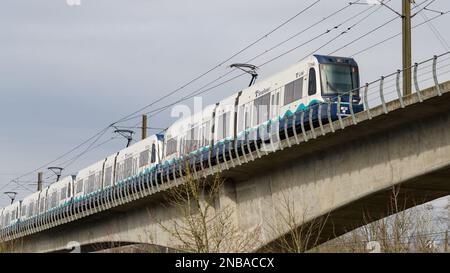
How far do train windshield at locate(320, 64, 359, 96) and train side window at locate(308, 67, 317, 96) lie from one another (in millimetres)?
342

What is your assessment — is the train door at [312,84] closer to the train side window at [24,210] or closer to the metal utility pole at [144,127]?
the metal utility pole at [144,127]

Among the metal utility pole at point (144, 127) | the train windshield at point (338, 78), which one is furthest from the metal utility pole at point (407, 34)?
the metal utility pole at point (144, 127)

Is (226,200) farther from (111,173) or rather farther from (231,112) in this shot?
(111,173)

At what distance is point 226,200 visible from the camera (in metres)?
34.7

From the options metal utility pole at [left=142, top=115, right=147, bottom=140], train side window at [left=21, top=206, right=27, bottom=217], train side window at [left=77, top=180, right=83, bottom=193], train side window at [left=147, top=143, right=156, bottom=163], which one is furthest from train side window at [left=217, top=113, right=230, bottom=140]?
train side window at [left=21, top=206, right=27, bottom=217]

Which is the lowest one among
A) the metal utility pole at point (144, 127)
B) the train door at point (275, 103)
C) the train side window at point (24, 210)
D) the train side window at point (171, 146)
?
the train door at point (275, 103)

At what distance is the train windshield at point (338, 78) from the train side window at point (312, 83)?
1.12ft

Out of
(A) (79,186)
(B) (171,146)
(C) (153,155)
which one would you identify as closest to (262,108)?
(B) (171,146)

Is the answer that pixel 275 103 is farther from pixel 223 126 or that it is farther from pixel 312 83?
pixel 223 126

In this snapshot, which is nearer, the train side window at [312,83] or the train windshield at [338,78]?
the train side window at [312,83]

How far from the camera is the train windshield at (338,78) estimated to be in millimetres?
29750

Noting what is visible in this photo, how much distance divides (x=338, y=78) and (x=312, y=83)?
151 centimetres
